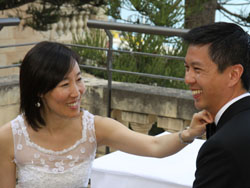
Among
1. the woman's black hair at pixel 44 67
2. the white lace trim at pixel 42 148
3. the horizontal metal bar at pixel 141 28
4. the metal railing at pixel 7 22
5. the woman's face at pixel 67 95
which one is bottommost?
the white lace trim at pixel 42 148

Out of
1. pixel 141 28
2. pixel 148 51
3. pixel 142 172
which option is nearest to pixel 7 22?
pixel 141 28

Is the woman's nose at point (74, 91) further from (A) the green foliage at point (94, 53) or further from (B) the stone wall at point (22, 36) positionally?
(B) the stone wall at point (22, 36)

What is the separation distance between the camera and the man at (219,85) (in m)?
1.92

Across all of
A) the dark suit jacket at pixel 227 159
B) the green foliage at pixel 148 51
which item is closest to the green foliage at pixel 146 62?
the green foliage at pixel 148 51

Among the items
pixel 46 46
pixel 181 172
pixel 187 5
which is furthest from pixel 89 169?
pixel 187 5

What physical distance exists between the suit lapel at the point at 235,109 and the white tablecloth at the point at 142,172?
2.09 ft

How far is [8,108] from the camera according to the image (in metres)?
4.92

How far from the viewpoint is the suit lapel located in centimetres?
209

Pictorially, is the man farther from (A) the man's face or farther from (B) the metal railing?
(B) the metal railing

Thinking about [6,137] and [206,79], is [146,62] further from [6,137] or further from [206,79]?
[206,79]

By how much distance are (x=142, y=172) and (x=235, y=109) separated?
33.0 inches

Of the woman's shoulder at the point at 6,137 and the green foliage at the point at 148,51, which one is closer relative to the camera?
the woman's shoulder at the point at 6,137

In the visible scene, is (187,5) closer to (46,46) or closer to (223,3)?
(223,3)

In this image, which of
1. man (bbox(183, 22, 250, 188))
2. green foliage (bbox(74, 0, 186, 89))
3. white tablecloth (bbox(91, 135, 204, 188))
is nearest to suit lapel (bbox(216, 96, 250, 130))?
man (bbox(183, 22, 250, 188))
